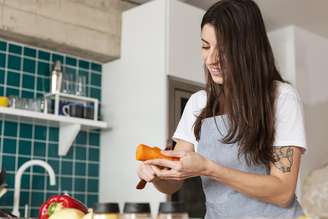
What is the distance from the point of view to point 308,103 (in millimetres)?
3863

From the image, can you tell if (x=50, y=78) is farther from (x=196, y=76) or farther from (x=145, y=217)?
(x=145, y=217)

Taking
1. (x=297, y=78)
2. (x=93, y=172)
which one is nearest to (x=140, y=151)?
(x=93, y=172)

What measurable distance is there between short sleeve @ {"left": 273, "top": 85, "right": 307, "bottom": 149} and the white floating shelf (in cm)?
166

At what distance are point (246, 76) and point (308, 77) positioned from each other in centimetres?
244

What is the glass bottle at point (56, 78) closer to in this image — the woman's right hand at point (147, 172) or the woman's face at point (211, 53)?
the woman's face at point (211, 53)

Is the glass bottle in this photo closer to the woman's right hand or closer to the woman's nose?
the woman's nose

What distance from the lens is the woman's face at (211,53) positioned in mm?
1648

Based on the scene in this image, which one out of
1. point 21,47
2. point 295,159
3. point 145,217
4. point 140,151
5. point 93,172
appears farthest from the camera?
point 93,172

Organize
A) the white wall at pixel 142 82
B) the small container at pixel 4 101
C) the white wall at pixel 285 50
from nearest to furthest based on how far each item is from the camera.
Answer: the small container at pixel 4 101 → the white wall at pixel 142 82 → the white wall at pixel 285 50

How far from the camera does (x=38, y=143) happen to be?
3.14 metres

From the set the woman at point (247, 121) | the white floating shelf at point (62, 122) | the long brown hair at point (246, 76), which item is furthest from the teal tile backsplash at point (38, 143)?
the long brown hair at point (246, 76)

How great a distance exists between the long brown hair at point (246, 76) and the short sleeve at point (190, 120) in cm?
15

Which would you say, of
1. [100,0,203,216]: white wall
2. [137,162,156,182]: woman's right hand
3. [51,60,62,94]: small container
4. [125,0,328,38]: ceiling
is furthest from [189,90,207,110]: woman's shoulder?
[125,0,328,38]: ceiling

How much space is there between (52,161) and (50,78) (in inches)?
19.1
